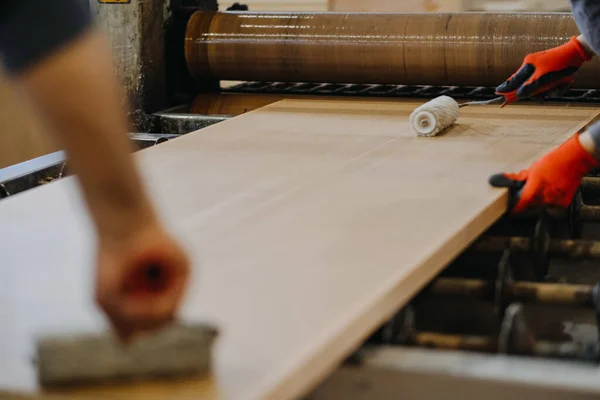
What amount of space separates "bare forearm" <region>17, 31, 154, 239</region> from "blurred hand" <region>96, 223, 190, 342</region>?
0.05 feet

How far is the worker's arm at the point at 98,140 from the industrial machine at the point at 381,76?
2.93 ft

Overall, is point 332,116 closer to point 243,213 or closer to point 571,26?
point 571,26

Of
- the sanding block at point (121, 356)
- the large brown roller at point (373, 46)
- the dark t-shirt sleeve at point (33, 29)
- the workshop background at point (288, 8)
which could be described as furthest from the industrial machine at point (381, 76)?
the workshop background at point (288, 8)

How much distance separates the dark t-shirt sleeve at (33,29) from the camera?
73 centimetres

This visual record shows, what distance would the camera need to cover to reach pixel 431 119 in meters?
2.35

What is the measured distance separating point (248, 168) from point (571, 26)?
49.6 inches

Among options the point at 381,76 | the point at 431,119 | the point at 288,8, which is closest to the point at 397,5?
the point at 288,8

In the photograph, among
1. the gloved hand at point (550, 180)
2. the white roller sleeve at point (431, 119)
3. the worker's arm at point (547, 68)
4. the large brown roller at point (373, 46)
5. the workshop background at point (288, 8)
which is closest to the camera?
the gloved hand at point (550, 180)

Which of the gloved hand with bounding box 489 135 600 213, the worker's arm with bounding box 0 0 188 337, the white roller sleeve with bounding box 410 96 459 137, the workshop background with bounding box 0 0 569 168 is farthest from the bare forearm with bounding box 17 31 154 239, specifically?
the workshop background with bounding box 0 0 569 168

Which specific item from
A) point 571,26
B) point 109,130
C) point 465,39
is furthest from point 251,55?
point 109,130

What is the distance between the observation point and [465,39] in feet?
9.23

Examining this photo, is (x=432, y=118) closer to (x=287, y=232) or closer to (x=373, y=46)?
(x=373, y=46)

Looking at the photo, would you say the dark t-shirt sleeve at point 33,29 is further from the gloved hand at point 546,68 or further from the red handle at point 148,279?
the gloved hand at point 546,68

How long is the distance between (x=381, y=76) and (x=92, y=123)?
2317mm
